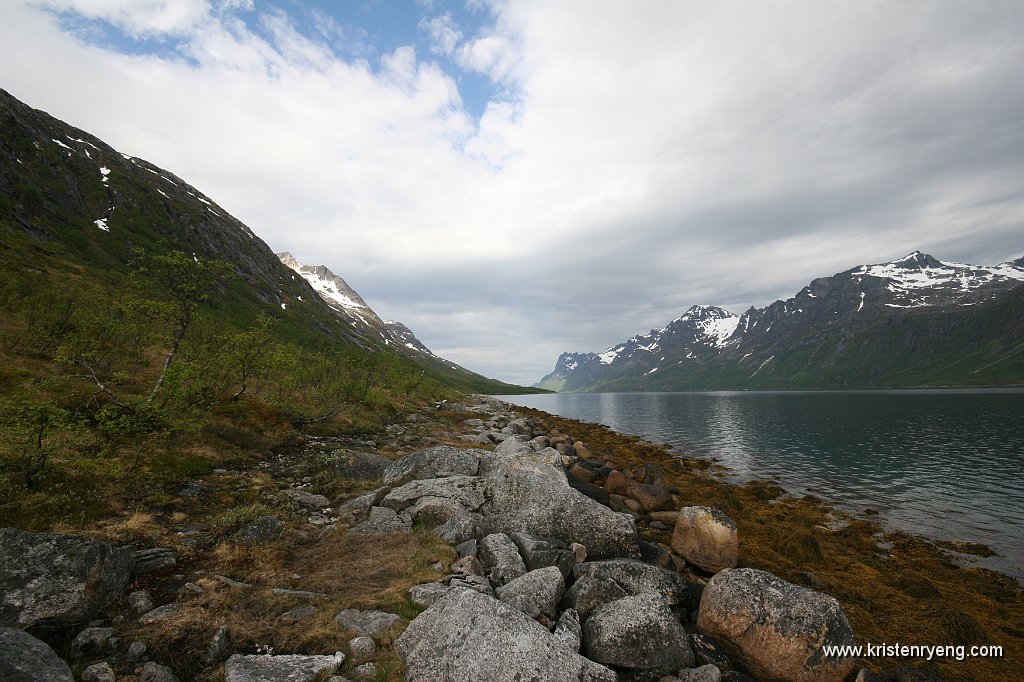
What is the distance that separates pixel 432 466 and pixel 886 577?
20684 mm

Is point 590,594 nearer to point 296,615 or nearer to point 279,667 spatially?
point 296,615

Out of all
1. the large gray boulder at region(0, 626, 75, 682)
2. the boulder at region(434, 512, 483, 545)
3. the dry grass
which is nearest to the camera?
the large gray boulder at region(0, 626, 75, 682)

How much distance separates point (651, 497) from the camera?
2409 centimetres

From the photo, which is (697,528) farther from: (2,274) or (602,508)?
(2,274)

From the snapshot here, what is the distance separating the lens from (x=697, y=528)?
16016 millimetres

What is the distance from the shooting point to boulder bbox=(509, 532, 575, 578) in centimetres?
1197

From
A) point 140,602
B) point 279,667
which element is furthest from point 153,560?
point 279,667

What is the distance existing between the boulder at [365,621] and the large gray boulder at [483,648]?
578 millimetres

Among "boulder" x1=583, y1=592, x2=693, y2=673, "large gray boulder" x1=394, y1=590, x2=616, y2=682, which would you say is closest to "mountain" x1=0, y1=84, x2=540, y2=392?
"large gray boulder" x1=394, y1=590, x2=616, y2=682

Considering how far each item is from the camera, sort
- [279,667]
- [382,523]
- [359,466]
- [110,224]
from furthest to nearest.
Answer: [110,224], [359,466], [382,523], [279,667]

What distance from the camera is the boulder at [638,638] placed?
347 inches

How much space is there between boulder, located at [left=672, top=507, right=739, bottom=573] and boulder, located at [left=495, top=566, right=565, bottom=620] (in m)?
7.76

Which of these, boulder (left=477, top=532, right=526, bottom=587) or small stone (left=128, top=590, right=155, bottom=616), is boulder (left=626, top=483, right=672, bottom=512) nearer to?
boulder (left=477, top=532, right=526, bottom=587)

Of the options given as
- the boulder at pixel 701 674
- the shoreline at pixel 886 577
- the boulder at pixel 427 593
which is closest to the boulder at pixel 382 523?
the boulder at pixel 427 593
